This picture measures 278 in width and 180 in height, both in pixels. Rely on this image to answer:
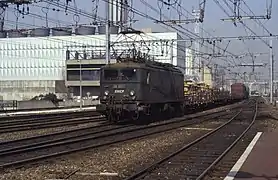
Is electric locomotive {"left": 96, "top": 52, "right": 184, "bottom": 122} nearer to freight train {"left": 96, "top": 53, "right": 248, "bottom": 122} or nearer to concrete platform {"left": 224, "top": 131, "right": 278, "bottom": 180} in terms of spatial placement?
freight train {"left": 96, "top": 53, "right": 248, "bottom": 122}

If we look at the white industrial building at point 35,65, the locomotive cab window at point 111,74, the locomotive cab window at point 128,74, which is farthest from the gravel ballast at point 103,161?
the white industrial building at point 35,65

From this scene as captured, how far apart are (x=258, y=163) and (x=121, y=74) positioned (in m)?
13.9

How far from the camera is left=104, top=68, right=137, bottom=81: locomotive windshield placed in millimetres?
24125

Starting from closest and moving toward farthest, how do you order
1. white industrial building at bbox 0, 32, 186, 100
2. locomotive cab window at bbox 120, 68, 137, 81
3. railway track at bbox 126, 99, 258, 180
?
railway track at bbox 126, 99, 258, 180 < locomotive cab window at bbox 120, 68, 137, 81 < white industrial building at bbox 0, 32, 186, 100

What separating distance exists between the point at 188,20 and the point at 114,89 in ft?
27.6

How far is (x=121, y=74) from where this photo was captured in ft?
80.1

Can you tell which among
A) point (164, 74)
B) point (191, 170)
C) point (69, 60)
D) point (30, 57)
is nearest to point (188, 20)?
point (164, 74)

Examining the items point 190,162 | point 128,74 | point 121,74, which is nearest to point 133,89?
point 128,74

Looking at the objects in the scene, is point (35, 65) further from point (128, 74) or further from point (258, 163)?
point (258, 163)

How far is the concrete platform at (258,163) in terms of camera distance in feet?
31.5

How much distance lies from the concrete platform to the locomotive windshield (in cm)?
925

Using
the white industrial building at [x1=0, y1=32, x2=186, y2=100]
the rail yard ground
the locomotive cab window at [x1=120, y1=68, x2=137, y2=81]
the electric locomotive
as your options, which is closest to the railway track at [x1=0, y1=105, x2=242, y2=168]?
the rail yard ground

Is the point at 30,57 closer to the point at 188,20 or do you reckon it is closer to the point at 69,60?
the point at 69,60

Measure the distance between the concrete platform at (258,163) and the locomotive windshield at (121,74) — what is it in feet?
30.4
